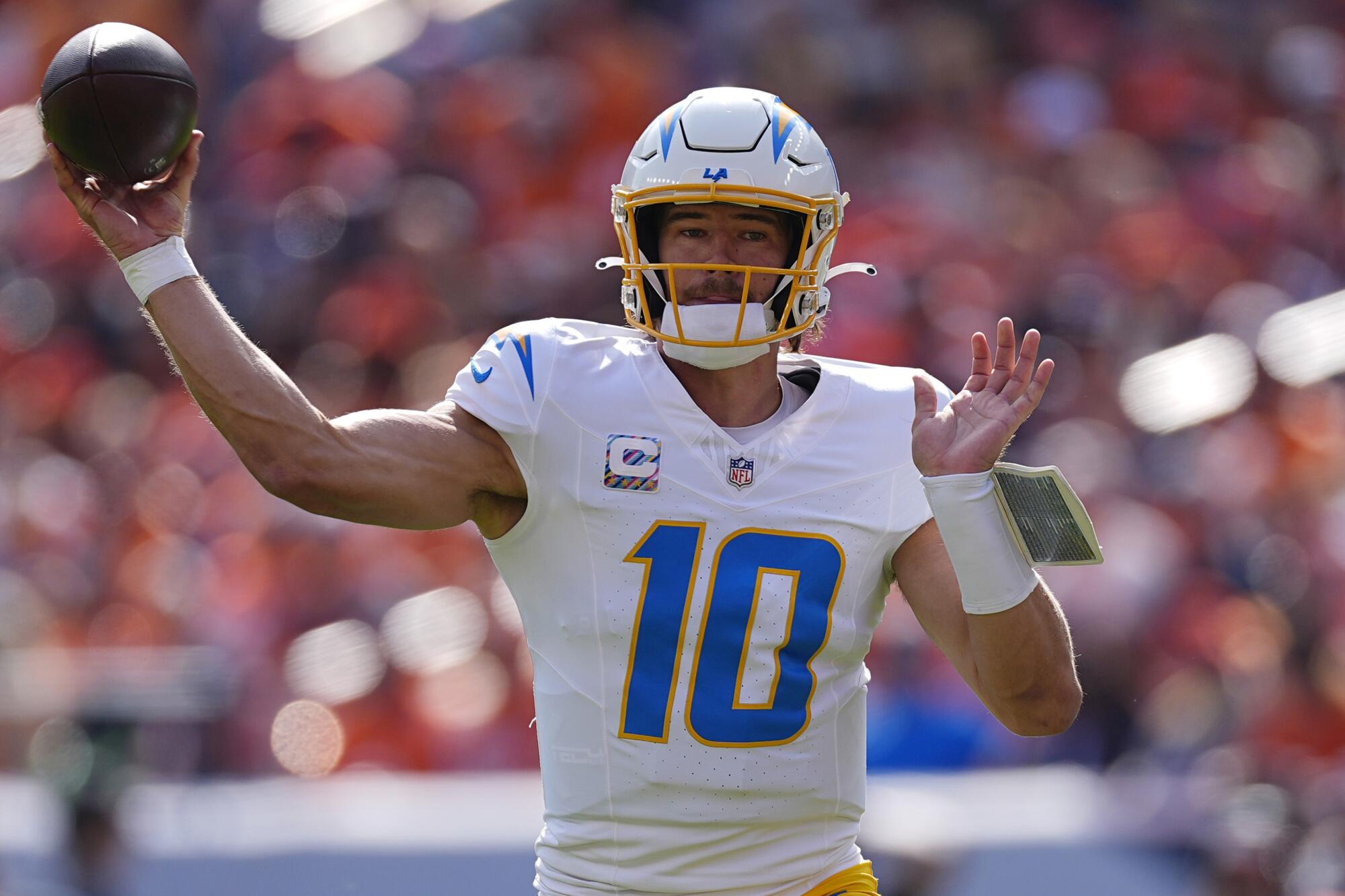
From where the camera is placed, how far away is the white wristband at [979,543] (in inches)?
96.3

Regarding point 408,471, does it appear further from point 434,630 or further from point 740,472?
point 434,630

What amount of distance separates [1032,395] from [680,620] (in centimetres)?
62

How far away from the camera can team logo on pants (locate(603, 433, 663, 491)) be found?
2.62m

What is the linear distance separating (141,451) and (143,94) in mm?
4938

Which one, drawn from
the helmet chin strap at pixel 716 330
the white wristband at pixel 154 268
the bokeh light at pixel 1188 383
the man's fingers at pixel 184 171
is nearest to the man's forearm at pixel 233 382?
the white wristband at pixel 154 268

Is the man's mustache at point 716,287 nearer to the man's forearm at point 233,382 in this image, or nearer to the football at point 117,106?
the man's forearm at point 233,382

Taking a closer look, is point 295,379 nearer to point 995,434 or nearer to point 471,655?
point 471,655

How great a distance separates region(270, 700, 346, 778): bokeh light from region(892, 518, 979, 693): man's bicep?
137 inches

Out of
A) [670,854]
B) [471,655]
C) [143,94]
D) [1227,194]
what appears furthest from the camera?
[1227,194]

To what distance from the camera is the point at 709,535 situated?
2.61 m

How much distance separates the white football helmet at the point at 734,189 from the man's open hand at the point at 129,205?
0.73 metres

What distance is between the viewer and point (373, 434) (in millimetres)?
2457

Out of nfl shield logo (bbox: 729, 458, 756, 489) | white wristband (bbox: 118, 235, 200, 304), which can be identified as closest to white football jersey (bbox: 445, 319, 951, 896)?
nfl shield logo (bbox: 729, 458, 756, 489)

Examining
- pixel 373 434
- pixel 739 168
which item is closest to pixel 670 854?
pixel 373 434
